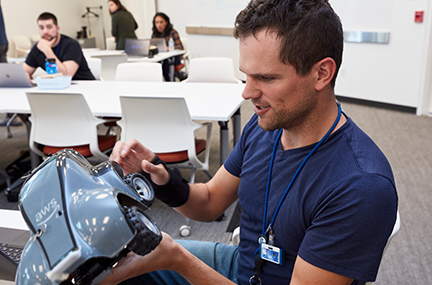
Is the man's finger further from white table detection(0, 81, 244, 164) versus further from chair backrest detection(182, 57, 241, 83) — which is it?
chair backrest detection(182, 57, 241, 83)

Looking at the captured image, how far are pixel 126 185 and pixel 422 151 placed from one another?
360cm

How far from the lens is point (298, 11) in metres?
0.87

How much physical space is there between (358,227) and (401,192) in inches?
91.1

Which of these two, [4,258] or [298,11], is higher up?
[298,11]

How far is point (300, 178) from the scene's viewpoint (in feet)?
3.10

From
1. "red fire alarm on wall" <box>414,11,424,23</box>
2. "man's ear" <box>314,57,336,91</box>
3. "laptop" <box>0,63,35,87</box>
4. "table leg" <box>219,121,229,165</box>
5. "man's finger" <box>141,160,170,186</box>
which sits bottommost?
"table leg" <box>219,121,229,165</box>

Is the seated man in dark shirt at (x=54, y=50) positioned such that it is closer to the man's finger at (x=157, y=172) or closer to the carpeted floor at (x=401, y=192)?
the carpeted floor at (x=401, y=192)

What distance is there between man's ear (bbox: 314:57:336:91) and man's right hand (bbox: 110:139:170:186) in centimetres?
51

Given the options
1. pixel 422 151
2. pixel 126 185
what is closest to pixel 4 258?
pixel 126 185

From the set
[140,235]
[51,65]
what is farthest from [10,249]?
[51,65]

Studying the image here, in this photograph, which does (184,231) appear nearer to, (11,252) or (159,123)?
(159,123)

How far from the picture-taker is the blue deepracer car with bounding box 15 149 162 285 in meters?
0.55

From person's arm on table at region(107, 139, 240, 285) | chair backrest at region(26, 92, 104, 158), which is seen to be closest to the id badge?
person's arm on table at region(107, 139, 240, 285)

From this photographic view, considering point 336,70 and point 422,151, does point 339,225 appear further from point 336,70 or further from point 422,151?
point 422,151
